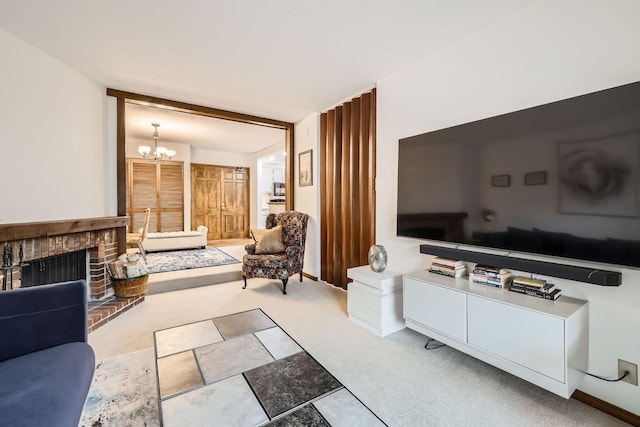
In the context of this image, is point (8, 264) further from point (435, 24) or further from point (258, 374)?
point (435, 24)

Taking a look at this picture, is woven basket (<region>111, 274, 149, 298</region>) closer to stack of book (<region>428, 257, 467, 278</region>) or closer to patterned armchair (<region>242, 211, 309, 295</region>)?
patterned armchair (<region>242, 211, 309, 295</region>)

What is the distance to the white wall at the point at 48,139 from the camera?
2.17 m

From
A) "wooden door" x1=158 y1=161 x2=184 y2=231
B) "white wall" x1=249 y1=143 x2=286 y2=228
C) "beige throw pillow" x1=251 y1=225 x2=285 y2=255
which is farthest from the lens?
"white wall" x1=249 y1=143 x2=286 y2=228

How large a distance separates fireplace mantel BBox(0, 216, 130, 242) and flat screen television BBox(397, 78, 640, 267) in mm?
3169

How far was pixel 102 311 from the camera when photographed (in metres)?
2.63

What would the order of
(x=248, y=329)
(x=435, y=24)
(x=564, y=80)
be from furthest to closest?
1. (x=248, y=329)
2. (x=435, y=24)
3. (x=564, y=80)

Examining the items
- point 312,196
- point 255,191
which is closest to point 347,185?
point 312,196

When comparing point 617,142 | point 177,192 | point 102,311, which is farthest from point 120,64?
point 177,192

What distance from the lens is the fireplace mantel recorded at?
1927mm

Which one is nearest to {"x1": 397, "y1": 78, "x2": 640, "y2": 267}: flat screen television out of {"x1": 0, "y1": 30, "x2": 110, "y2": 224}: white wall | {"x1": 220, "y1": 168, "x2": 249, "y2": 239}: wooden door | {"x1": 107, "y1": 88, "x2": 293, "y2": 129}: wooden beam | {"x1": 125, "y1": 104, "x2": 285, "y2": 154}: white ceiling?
{"x1": 107, "y1": 88, "x2": 293, "y2": 129}: wooden beam

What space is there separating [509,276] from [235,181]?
698 cm

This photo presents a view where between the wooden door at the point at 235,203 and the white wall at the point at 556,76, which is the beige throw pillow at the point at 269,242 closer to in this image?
the white wall at the point at 556,76

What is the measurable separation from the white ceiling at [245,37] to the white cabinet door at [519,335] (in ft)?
6.55

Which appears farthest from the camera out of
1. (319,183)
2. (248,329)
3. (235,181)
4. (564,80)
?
(235,181)
